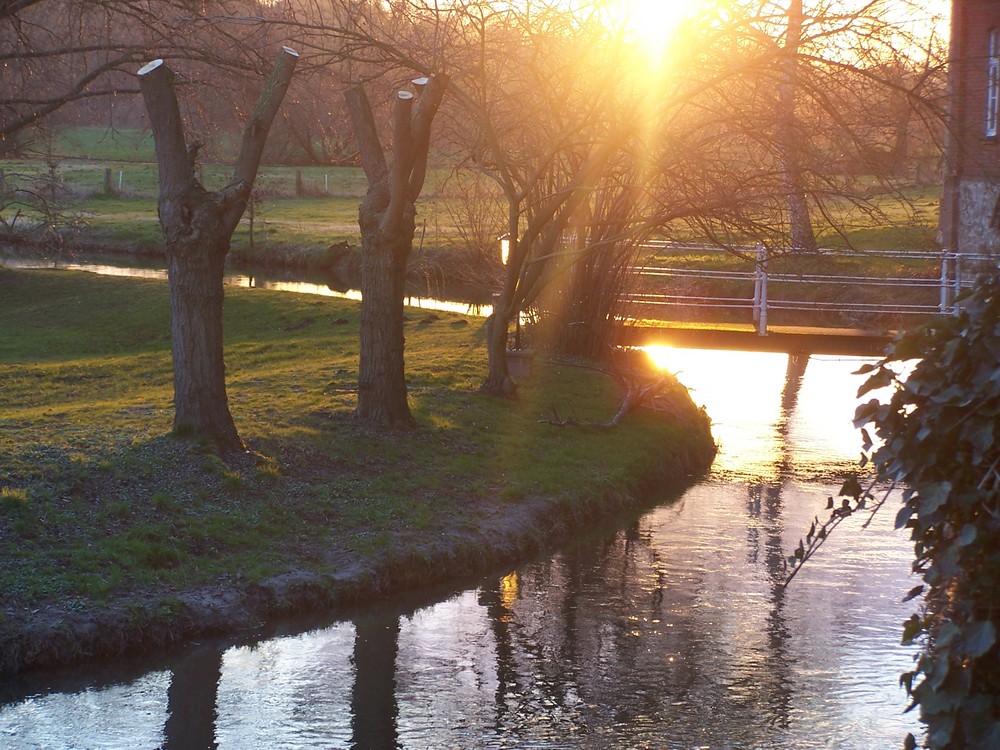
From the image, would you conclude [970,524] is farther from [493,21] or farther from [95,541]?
[493,21]

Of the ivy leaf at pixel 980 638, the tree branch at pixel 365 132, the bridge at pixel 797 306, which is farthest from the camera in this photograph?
the bridge at pixel 797 306

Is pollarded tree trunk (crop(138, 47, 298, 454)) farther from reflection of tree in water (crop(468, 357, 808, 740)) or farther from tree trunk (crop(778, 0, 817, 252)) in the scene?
tree trunk (crop(778, 0, 817, 252))

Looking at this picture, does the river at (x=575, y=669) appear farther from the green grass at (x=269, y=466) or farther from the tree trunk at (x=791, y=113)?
the tree trunk at (x=791, y=113)

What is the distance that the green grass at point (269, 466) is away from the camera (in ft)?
27.8

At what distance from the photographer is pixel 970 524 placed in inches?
137

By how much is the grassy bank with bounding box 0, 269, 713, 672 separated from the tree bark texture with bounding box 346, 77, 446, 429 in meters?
0.37

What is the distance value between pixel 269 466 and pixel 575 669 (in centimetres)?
371

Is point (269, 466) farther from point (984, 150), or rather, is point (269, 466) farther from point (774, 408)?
point (984, 150)

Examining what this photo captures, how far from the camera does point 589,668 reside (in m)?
7.71

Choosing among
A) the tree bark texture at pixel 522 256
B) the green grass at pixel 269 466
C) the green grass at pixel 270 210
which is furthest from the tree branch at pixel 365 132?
the green grass at pixel 270 210

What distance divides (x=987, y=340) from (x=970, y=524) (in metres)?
0.53

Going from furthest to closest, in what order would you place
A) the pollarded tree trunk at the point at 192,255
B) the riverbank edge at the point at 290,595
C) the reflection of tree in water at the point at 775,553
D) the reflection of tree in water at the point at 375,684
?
the pollarded tree trunk at the point at 192,255 → the riverbank edge at the point at 290,595 → the reflection of tree in water at the point at 775,553 → the reflection of tree in water at the point at 375,684

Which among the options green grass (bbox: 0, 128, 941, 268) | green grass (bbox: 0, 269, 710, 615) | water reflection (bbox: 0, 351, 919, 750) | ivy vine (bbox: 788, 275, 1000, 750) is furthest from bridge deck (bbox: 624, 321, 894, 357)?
ivy vine (bbox: 788, 275, 1000, 750)

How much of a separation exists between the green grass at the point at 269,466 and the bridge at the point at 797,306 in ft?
9.15
